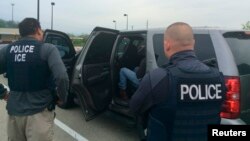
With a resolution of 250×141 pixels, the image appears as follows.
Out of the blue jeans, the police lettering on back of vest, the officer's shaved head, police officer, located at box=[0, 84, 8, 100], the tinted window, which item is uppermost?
the officer's shaved head

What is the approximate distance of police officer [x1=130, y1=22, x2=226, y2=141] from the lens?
224 centimetres

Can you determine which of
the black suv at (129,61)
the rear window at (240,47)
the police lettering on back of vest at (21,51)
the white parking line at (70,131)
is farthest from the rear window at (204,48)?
the white parking line at (70,131)

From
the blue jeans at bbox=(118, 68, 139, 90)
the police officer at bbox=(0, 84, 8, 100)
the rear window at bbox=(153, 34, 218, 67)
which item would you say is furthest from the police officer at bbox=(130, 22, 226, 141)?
the blue jeans at bbox=(118, 68, 139, 90)

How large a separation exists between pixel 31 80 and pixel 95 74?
9.03 feet

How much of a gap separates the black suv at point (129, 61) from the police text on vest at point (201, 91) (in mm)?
1132

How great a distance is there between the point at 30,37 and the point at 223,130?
2032mm

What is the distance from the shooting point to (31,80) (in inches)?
138

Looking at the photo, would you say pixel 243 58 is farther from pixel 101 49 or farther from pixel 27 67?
pixel 101 49

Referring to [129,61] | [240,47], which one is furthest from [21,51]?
[129,61]

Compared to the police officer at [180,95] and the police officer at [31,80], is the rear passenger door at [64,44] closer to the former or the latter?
the police officer at [31,80]

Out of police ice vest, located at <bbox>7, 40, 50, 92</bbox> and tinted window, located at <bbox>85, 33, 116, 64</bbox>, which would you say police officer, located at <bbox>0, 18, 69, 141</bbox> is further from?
tinted window, located at <bbox>85, 33, 116, 64</bbox>

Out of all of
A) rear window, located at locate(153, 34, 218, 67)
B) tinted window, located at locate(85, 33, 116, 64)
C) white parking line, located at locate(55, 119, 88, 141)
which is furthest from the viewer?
tinted window, located at locate(85, 33, 116, 64)

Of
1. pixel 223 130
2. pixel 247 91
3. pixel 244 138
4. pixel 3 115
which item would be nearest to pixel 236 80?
pixel 247 91

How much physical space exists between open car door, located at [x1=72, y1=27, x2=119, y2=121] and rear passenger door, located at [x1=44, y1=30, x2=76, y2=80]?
2.79ft
